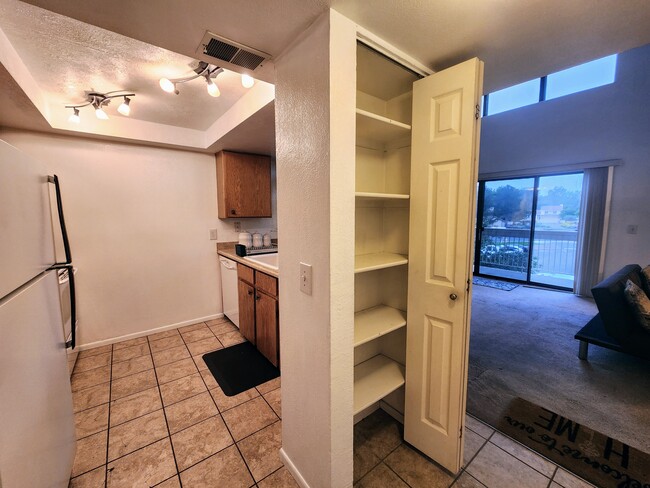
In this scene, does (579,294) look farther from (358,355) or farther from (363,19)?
(363,19)

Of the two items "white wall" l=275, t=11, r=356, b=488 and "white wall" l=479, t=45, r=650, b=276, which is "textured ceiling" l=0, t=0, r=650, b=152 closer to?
"white wall" l=275, t=11, r=356, b=488

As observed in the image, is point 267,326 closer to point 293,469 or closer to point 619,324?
point 293,469

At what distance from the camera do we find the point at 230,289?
3.27 metres

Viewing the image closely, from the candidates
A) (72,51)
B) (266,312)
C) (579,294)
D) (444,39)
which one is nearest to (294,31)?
(444,39)

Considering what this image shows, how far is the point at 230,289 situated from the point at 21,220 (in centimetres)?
239

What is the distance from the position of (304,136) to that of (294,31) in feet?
1.40

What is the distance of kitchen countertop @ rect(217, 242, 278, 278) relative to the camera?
Result: 91.2 inches

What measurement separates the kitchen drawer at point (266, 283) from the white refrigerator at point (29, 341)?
1.26 metres

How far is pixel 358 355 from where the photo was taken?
5.96 feet

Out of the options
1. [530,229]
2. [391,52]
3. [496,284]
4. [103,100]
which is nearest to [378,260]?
[391,52]

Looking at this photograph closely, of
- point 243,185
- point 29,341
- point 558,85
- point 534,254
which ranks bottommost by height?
point 534,254

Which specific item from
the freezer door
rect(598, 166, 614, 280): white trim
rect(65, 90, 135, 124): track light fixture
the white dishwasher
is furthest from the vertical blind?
the freezer door

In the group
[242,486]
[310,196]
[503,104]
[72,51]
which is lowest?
[242,486]

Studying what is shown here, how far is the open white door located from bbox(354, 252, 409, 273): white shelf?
10 cm
